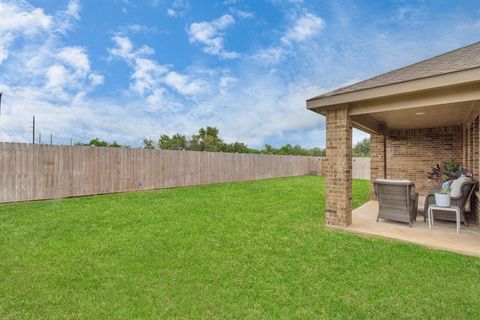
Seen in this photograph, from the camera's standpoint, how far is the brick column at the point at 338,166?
16.0 feet

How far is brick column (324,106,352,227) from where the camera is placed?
488 cm

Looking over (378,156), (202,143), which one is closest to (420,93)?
(378,156)

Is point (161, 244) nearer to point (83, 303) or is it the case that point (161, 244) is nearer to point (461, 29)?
point (83, 303)

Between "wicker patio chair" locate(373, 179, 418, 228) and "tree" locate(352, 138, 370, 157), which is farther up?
"tree" locate(352, 138, 370, 157)

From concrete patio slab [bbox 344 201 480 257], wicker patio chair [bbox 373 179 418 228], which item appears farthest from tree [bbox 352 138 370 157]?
wicker patio chair [bbox 373 179 418 228]

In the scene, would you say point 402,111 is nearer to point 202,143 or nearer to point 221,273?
point 221,273

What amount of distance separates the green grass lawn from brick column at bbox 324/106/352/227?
1.37ft

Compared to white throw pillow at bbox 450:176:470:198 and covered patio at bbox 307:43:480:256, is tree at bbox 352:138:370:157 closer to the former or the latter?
covered patio at bbox 307:43:480:256

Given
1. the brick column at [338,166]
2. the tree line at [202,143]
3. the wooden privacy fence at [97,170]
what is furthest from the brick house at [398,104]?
the tree line at [202,143]

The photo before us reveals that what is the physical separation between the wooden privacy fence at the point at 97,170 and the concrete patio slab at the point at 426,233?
337 inches

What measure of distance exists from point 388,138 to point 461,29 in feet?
14.1

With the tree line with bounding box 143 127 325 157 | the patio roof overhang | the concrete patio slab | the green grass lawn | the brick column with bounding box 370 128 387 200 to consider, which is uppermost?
the tree line with bounding box 143 127 325 157

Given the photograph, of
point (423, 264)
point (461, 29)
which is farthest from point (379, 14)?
point (423, 264)

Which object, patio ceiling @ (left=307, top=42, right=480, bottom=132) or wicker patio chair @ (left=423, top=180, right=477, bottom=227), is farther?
wicker patio chair @ (left=423, top=180, right=477, bottom=227)
